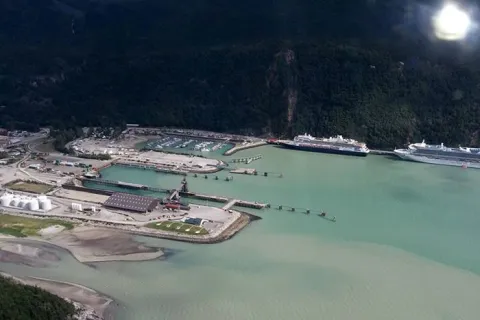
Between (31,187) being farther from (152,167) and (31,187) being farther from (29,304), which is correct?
(29,304)

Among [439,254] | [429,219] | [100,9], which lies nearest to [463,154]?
[429,219]

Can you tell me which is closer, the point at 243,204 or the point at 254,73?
the point at 243,204

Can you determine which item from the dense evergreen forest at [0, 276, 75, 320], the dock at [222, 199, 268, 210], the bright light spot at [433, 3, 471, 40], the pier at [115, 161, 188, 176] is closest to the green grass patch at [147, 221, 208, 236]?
the dock at [222, 199, 268, 210]

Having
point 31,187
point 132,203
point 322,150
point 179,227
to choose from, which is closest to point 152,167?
point 31,187

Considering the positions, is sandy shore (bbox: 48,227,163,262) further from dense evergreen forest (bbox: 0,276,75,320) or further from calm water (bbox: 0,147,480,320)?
dense evergreen forest (bbox: 0,276,75,320)

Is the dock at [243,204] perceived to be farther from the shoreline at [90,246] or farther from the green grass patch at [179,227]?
the shoreline at [90,246]
